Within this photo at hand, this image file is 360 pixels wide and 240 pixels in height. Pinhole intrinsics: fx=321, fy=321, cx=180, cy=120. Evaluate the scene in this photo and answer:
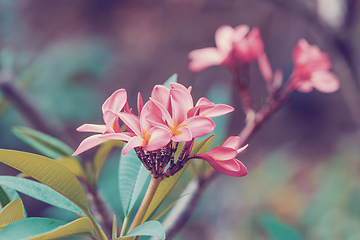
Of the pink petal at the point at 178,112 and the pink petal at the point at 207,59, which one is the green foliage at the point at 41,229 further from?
the pink petal at the point at 207,59

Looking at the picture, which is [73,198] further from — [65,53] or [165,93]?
[65,53]

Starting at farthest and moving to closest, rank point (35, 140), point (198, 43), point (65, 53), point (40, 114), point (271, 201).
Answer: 1. point (198, 43)
2. point (65, 53)
3. point (271, 201)
4. point (40, 114)
5. point (35, 140)

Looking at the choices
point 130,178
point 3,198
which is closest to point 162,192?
point 130,178

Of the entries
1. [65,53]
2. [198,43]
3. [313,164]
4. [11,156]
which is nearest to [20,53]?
[65,53]

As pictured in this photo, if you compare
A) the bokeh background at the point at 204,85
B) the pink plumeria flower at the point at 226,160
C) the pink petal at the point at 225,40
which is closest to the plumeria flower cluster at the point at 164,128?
the pink plumeria flower at the point at 226,160

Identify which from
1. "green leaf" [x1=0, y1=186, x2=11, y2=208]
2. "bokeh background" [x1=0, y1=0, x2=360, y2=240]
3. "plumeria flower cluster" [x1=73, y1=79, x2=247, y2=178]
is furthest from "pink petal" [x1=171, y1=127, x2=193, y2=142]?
"bokeh background" [x1=0, y1=0, x2=360, y2=240]

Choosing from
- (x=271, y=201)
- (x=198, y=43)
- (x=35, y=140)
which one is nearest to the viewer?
(x=35, y=140)
